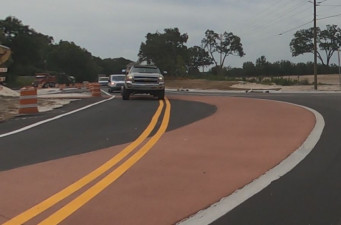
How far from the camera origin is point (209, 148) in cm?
862

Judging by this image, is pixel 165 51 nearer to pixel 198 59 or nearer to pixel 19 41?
pixel 19 41

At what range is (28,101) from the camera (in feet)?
51.9

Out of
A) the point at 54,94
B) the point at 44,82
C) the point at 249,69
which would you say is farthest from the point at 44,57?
the point at 54,94

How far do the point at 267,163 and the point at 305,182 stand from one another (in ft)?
3.73

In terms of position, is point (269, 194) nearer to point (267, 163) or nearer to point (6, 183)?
point (267, 163)

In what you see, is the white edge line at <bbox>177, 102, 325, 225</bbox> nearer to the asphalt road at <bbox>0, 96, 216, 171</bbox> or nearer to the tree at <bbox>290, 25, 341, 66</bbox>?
the asphalt road at <bbox>0, 96, 216, 171</bbox>

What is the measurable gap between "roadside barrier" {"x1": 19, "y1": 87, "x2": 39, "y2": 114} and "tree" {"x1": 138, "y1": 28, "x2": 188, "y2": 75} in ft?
266

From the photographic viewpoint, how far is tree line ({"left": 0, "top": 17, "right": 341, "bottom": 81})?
94.8 m

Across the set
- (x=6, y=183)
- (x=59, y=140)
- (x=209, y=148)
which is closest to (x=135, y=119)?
(x=59, y=140)

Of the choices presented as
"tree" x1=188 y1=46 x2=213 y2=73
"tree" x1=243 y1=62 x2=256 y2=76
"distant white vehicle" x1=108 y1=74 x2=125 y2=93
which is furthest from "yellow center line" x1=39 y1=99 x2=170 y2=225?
"tree" x1=188 y1=46 x2=213 y2=73

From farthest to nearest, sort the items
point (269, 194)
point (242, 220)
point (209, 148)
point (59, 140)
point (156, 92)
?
point (156, 92)
point (59, 140)
point (209, 148)
point (269, 194)
point (242, 220)

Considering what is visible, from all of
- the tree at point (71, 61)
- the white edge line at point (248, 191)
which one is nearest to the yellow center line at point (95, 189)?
the white edge line at point (248, 191)

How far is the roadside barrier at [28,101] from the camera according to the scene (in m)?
15.6

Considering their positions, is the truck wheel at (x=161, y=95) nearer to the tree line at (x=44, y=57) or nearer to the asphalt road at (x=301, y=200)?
→ the asphalt road at (x=301, y=200)
